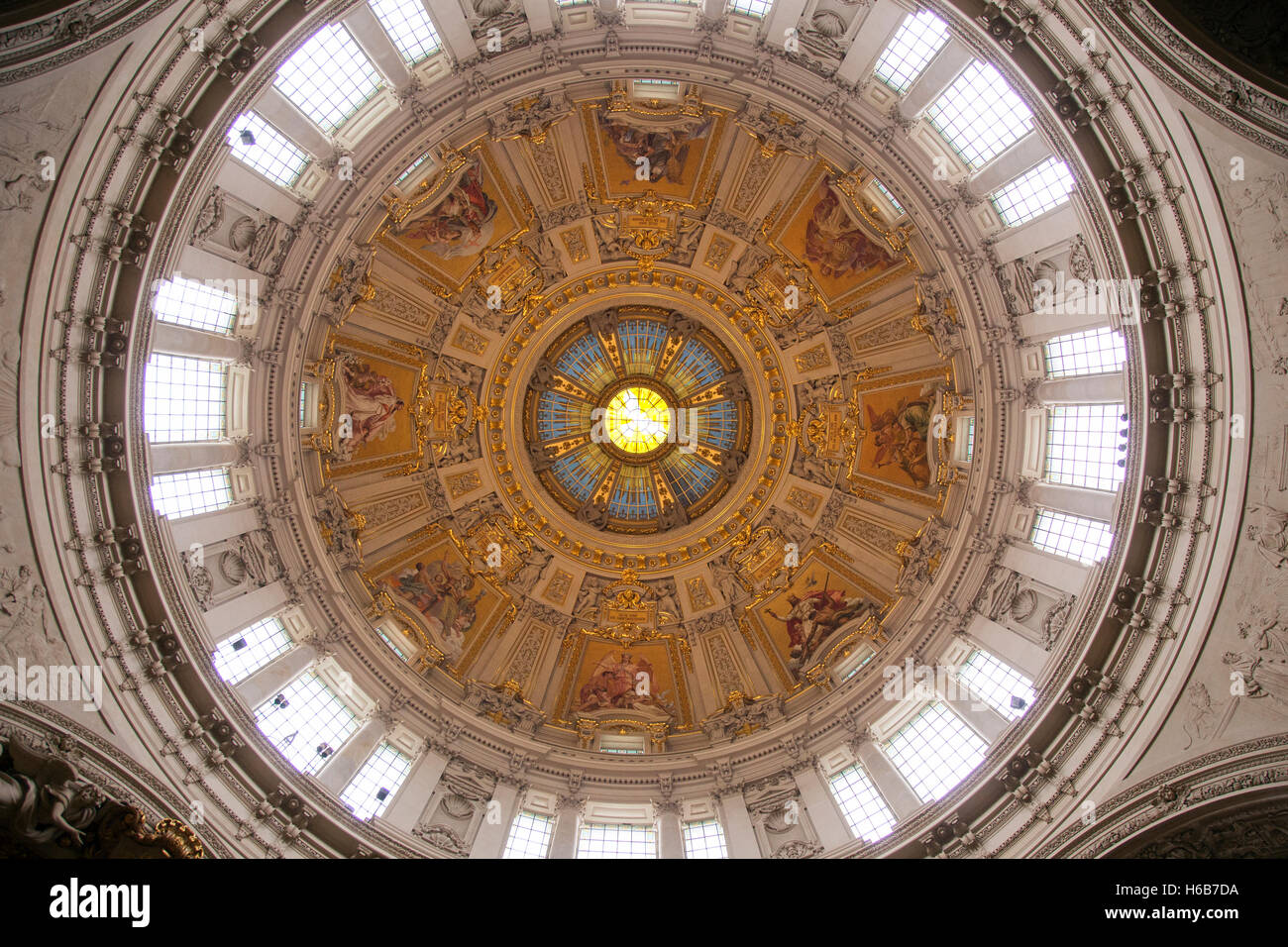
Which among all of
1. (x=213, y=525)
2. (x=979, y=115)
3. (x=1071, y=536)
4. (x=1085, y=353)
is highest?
(x=979, y=115)

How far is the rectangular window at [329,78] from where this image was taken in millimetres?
23078

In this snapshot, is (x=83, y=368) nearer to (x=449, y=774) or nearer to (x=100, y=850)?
(x=100, y=850)

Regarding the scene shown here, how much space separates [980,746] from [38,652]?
82.4ft

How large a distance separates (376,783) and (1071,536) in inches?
923

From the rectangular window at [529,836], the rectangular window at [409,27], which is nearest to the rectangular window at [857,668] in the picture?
the rectangular window at [529,836]

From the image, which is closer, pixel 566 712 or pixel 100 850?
pixel 100 850

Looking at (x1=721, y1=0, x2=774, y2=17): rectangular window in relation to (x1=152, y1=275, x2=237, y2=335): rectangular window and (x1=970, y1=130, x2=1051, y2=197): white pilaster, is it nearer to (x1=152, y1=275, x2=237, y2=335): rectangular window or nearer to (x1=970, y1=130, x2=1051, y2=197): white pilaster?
(x1=970, y1=130, x2=1051, y2=197): white pilaster

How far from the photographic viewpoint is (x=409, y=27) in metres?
24.1

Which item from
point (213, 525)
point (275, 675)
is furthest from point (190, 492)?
point (275, 675)

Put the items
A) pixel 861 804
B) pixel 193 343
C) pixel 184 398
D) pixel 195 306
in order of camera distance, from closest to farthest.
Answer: pixel 193 343, pixel 195 306, pixel 184 398, pixel 861 804

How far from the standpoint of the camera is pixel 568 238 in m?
33.7

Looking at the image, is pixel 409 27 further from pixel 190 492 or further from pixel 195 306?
pixel 190 492

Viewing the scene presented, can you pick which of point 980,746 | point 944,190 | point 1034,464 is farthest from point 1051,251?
point 980,746

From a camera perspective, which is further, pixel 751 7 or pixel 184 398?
pixel 751 7
